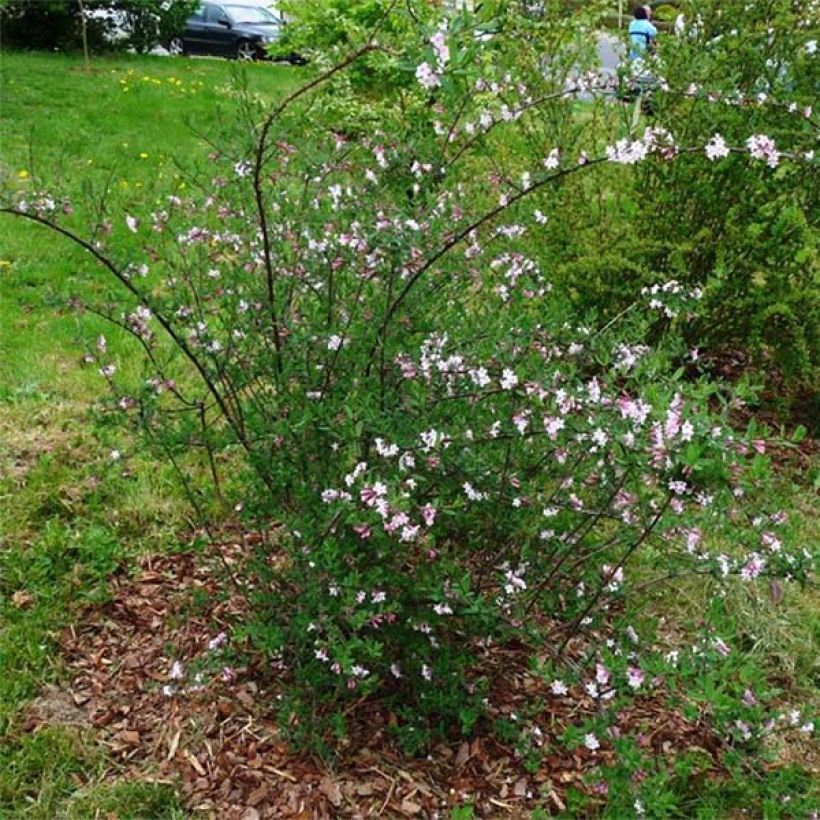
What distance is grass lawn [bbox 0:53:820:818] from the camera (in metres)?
2.32

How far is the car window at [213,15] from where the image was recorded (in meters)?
16.7

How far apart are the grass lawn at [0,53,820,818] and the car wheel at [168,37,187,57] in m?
9.44

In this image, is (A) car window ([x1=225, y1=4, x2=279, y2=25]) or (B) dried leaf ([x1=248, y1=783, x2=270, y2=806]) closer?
(B) dried leaf ([x1=248, y1=783, x2=270, y2=806])

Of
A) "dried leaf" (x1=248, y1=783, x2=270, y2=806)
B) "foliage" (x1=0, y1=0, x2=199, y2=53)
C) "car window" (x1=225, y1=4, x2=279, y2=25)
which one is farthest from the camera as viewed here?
"car window" (x1=225, y1=4, x2=279, y2=25)

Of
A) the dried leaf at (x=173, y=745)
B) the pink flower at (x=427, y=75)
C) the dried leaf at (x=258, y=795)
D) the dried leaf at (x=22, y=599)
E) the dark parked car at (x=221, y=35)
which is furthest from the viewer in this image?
the dark parked car at (x=221, y=35)

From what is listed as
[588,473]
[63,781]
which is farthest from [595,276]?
[63,781]

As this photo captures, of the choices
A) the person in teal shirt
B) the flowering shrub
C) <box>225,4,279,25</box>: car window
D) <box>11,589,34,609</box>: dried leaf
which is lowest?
<box>11,589,34,609</box>: dried leaf

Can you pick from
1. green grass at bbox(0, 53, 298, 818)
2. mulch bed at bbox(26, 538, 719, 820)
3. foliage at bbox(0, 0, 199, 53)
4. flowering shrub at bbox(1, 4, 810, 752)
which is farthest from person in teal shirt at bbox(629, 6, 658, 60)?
foliage at bbox(0, 0, 199, 53)

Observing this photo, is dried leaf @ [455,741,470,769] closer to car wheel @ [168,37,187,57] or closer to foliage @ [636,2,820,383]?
foliage @ [636,2,820,383]

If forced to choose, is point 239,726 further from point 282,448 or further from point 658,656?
point 658,656

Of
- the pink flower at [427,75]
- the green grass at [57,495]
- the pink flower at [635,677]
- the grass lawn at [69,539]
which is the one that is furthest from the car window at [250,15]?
the pink flower at [635,677]

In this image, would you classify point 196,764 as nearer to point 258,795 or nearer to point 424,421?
point 258,795

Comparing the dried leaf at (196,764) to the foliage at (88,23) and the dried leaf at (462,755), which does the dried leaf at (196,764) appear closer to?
the dried leaf at (462,755)

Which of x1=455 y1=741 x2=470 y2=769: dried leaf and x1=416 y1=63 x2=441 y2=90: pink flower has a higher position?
x1=416 y1=63 x2=441 y2=90: pink flower
